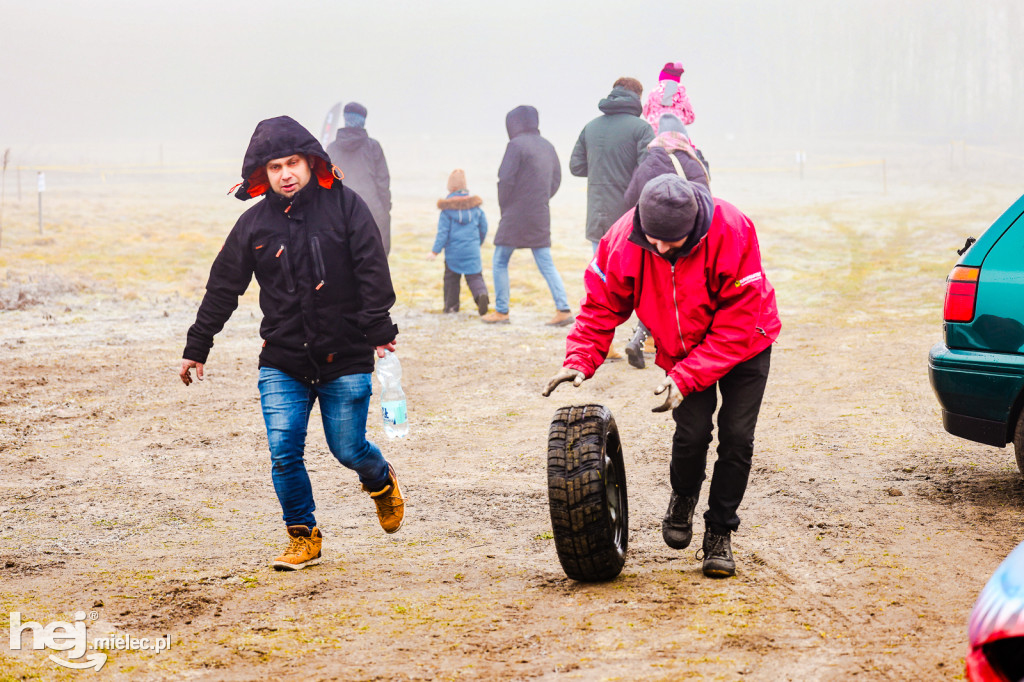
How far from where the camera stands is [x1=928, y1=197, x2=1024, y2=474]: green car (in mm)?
4898

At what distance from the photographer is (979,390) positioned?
4.99 m

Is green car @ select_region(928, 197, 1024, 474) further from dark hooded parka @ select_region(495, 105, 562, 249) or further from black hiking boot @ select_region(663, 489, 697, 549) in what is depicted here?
dark hooded parka @ select_region(495, 105, 562, 249)

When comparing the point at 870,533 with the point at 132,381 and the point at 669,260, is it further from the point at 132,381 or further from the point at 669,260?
the point at 132,381

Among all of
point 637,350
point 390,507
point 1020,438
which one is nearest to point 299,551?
point 390,507

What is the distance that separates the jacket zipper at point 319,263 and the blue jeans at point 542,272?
6.11 meters

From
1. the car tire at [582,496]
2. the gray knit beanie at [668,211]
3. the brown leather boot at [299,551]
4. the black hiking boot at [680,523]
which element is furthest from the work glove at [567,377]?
the brown leather boot at [299,551]

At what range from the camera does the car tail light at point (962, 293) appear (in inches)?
197

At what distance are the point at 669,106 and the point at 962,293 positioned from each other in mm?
4344

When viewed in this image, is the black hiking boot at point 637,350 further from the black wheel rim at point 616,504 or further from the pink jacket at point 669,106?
the black wheel rim at point 616,504

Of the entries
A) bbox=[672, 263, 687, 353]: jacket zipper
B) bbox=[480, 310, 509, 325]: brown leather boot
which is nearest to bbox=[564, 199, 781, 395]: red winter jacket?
bbox=[672, 263, 687, 353]: jacket zipper

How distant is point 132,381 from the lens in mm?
8922

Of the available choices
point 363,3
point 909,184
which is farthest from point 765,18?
point 909,184

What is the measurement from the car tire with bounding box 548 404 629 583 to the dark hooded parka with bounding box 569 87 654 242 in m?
5.18

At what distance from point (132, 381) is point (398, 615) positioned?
574cm
